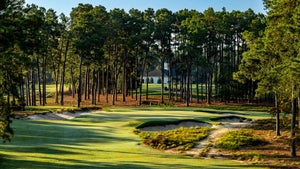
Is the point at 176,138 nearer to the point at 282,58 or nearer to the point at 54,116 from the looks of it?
the point at 282,58

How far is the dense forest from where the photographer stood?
20.2 m

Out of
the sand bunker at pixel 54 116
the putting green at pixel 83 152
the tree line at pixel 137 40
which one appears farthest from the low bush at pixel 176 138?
the tree line at pixel 137 40

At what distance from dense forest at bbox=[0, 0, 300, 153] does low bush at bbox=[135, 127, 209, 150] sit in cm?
711

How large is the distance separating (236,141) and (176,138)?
5.63 m

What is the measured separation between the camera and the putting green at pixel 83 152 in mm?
21719

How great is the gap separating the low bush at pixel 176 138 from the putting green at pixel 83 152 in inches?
54.4

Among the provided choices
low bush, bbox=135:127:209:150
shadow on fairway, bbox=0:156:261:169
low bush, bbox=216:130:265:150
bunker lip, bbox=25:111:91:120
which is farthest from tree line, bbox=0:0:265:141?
shadow on fairway, bbox=0:156:261:169

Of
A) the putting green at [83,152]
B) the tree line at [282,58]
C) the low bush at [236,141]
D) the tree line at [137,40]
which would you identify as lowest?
the low bush at [236,141]

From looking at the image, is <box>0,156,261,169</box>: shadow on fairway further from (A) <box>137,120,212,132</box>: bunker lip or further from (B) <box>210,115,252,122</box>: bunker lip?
(B) <box>210,115,252,122</box>: bunker lip

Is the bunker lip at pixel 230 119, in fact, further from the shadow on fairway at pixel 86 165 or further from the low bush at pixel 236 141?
the shadow on fairway at pixel 86 165

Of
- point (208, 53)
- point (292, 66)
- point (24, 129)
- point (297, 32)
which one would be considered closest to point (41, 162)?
point (24, 129)

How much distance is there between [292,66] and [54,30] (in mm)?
60055

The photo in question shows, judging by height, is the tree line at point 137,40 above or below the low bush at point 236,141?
above

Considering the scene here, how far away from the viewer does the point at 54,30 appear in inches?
3019
